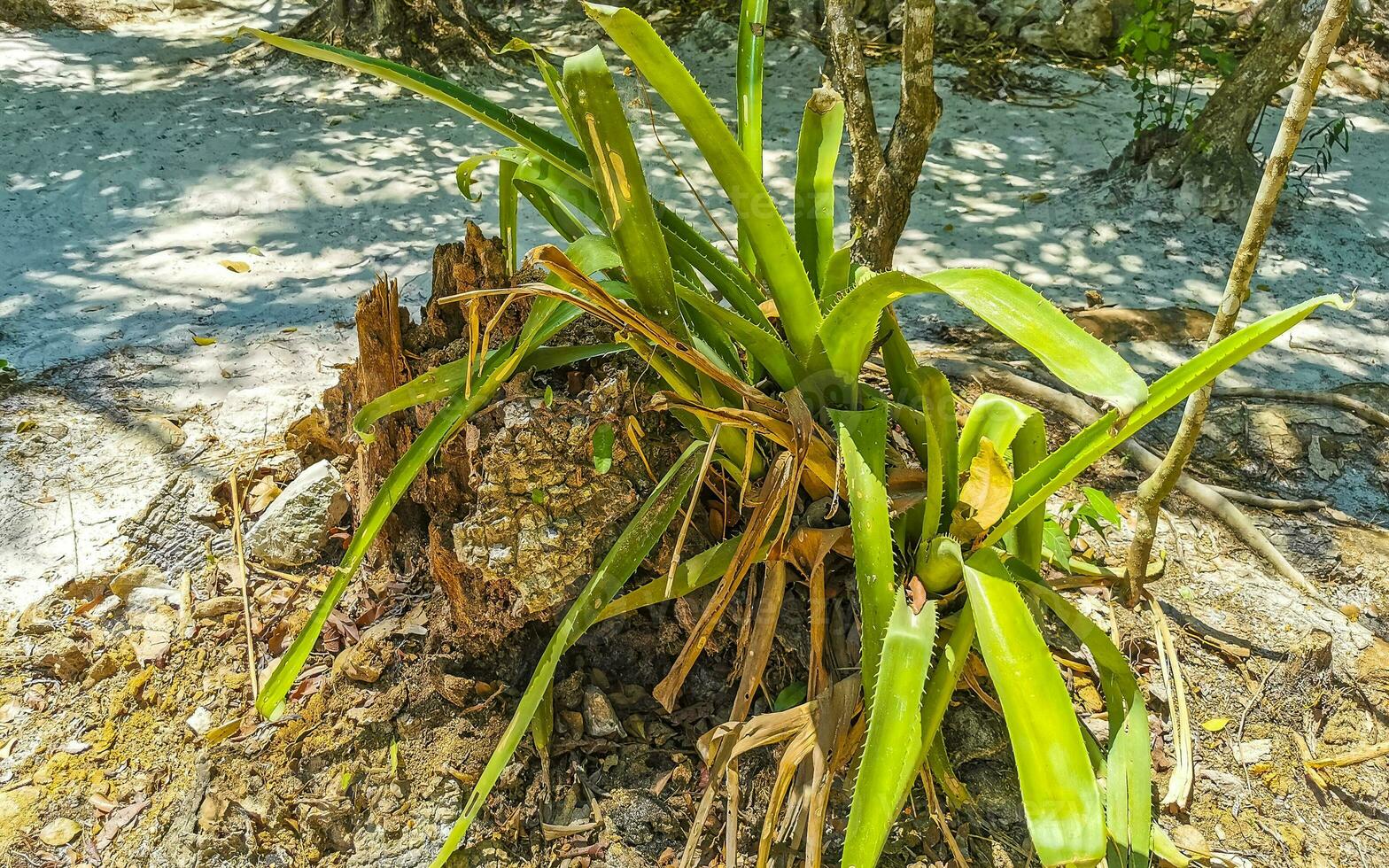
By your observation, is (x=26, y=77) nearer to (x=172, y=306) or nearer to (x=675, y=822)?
(x=172, y=306)

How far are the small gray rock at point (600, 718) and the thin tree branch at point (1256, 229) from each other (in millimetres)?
1164

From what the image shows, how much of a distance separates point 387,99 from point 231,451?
13.1 ft

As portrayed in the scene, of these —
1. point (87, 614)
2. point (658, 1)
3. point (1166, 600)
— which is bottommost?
point (87, 614)

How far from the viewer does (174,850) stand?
1.64 metres

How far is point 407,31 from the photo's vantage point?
6.14 m

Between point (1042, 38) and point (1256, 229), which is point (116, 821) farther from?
point (1042, 38)

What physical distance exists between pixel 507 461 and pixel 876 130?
1.75 m

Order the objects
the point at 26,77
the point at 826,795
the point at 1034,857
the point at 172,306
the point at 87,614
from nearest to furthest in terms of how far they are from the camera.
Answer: the point at 826,795 < the point at 1034,857 < the point at 87,614 < the point at 172,306 < the point at 26,77

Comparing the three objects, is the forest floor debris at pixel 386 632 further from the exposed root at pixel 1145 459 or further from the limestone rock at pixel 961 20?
the limestone rock at pixel 961 20

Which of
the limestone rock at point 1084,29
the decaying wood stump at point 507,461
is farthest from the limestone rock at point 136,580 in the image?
the limestone rock at point 1084,29

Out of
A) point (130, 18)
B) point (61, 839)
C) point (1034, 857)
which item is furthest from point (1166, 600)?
point (130, 18)

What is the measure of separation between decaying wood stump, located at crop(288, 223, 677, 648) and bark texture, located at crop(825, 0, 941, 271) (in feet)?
4.24

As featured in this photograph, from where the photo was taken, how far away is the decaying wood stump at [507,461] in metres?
1.64

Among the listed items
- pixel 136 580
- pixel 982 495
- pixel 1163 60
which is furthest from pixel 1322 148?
pixel 136 580
